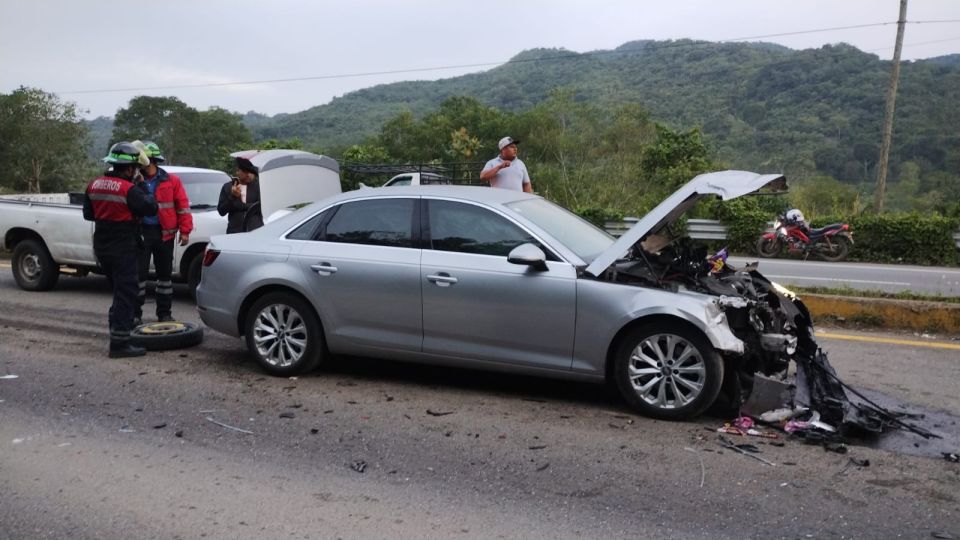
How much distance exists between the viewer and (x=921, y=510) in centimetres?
402

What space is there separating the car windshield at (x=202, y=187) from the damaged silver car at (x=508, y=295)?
3535mm

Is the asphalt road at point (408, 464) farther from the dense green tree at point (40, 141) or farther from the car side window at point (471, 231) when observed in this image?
the dense green tree at point (40, 141)

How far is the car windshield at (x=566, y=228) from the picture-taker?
232 inches

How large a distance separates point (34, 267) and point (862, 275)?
47.2 feet

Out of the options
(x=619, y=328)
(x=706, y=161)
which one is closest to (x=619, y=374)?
(x=619, y=328)

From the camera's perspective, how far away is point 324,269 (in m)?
6.14

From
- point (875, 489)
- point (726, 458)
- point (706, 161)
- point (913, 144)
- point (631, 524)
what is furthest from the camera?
point (913, 144)

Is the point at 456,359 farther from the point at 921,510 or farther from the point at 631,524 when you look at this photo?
the point at 921,510

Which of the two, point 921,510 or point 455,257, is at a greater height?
point 455,257

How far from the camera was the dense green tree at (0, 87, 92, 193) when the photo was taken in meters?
39.5

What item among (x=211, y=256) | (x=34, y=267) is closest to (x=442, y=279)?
(x=211, y=256)

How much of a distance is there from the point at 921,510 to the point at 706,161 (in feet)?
94.1

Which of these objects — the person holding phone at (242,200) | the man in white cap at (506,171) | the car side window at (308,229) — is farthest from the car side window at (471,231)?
the person holding phone at (242,200)

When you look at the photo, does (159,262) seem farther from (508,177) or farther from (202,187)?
(508,177)
